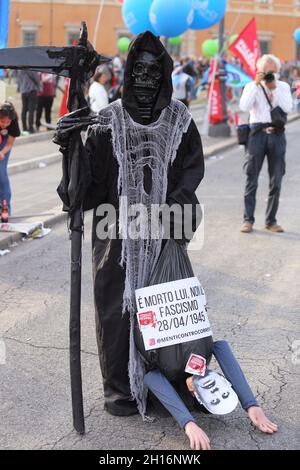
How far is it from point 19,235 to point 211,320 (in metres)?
3.39

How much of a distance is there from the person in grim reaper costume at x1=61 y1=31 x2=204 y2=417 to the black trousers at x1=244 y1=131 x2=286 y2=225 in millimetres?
4513

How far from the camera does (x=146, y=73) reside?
3.89 metres

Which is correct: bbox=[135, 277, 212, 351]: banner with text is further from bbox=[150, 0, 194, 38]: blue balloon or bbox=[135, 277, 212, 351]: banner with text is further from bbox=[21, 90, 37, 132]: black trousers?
bbox=[21, 90, 37, 132]: black trousers

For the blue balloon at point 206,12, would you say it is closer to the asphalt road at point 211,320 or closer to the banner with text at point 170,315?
the asphalt road at point 211,320

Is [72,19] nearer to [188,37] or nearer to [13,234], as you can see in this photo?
[188,37]

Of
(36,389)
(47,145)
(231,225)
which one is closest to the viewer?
(36,389)

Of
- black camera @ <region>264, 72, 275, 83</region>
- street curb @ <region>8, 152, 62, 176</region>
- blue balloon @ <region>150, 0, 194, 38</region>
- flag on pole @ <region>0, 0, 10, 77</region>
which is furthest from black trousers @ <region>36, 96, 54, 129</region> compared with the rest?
black camera @ <region>264, 72, 275, 83</region>

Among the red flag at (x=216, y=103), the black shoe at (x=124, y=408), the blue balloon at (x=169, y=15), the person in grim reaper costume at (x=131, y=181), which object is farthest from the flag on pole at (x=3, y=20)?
the red flag at (x=216, y=103)

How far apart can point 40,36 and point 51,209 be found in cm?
4618

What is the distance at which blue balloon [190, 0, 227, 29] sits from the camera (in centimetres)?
1405

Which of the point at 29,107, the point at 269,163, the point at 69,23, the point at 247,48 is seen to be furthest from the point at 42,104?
the point at 69,23

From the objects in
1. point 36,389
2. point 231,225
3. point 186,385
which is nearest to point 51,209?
point 231,225

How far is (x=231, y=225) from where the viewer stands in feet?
30.0

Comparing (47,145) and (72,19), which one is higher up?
(72,19)
